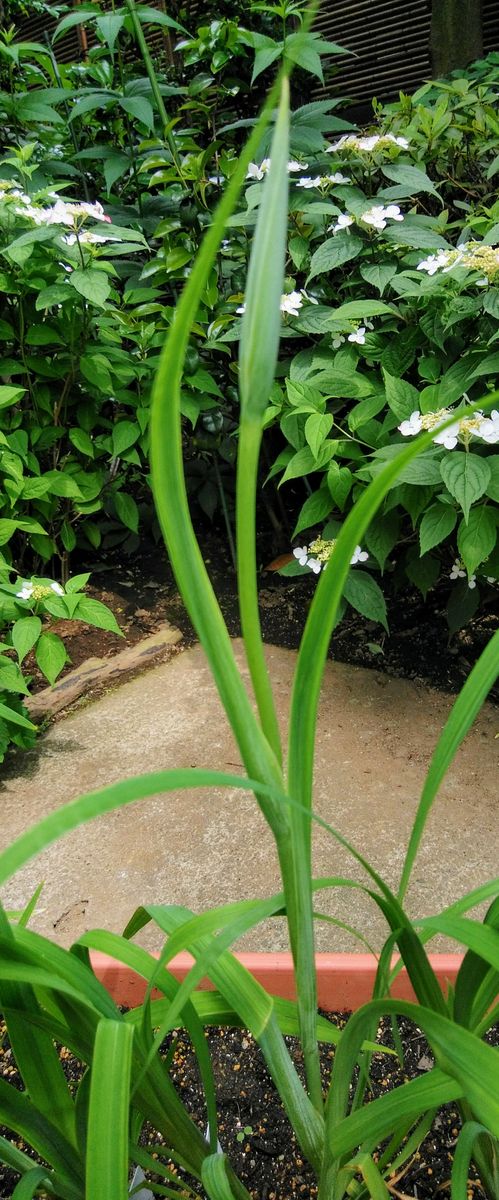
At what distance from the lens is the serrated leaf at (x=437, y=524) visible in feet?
5.37

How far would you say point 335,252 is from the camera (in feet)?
6.46

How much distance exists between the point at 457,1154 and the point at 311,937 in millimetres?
223

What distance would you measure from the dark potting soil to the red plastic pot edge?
35mm

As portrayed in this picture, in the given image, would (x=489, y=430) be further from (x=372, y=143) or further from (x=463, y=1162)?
(x=463, y=1162)

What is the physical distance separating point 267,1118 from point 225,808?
76 centimetres

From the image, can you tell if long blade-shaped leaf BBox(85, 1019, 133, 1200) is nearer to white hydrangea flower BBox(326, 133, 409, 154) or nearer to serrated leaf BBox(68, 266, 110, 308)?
serrated leaf BBox(68, 266, 110, 308)

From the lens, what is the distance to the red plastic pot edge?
3.13 ft

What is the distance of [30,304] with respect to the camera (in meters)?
2.07

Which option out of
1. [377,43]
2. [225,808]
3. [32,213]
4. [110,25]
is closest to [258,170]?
[110,25]

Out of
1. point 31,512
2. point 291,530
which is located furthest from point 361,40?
point 31,512

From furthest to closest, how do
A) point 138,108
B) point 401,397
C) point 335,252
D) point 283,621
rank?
point 283,621
point 138,108
point 335,252
point 401,397

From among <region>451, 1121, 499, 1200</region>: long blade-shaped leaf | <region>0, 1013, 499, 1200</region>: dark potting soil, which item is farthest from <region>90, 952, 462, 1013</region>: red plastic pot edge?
<region>451, 1121, 499, 1200</region>: long blade-shaped leaf

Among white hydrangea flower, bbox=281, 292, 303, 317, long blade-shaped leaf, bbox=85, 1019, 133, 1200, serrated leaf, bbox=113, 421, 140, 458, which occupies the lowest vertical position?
long blade-shaped leaf, bbox=85, 1019, 133, 1200

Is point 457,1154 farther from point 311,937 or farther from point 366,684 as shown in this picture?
point 366,684
